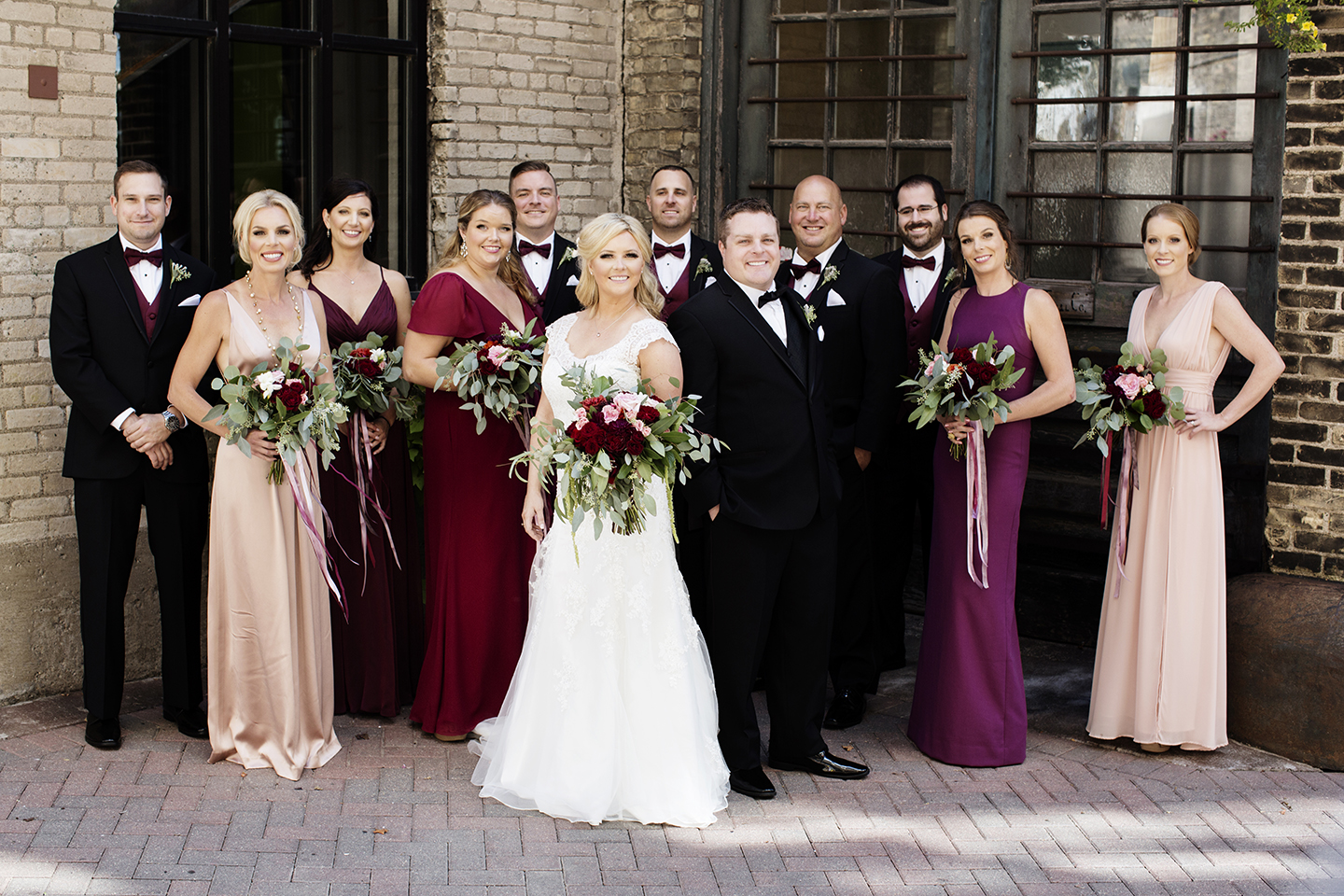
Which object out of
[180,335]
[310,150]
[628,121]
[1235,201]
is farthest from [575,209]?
[1235,201]

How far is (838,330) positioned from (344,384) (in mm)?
2140

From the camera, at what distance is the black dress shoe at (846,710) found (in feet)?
20.2

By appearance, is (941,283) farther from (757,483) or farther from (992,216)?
(757,483)

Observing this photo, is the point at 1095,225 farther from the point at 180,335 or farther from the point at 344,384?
the point at 180,335

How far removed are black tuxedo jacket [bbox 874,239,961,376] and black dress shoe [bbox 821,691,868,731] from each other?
1495 mm

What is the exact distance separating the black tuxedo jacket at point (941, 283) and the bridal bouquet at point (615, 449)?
1.69 meters

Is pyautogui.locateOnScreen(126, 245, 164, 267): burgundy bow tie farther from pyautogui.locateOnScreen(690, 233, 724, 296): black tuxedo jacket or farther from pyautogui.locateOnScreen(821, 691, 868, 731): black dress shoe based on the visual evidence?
pyautogui.locateOnScreen(821, 691, 868, 731): black dress shoe

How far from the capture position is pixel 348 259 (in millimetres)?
6082

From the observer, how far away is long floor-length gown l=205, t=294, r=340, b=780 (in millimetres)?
5426

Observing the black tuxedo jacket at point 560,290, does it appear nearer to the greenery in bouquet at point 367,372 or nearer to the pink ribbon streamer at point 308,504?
the greenery in bouquet at point 367,372

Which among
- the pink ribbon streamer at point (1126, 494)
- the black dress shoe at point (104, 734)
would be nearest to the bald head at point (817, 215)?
the pink ribbon streamer at point (1126, 494)

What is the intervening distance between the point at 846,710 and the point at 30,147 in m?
4.42

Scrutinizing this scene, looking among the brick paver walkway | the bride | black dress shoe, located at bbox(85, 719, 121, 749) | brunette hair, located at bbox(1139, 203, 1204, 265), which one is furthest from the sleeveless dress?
brunette hair, located at bbox(1139, 203, 1204, 265)

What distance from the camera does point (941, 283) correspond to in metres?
6.42
